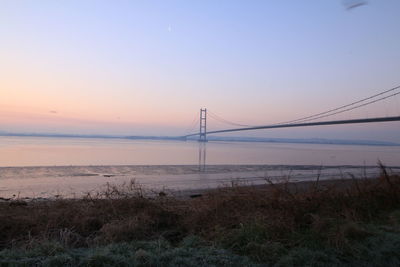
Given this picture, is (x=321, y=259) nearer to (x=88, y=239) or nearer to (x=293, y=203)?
(x=293, y=203)

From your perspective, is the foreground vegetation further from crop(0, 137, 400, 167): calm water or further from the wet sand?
crop(0, 137, 400, 167): calm water

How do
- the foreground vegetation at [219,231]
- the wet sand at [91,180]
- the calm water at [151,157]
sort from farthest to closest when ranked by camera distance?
1. the calm water at [151,157]
2. the wet sand at [91,180]
3. the foreground vegetation at [219,231]

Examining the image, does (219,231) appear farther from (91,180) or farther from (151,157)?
(151,157)

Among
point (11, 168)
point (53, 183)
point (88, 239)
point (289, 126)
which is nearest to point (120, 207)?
point (88, 239)

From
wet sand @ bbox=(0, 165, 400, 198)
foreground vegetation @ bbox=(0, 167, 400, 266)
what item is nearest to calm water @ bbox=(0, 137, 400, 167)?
wet sand @ bbox=(0, 165, 400, 198)

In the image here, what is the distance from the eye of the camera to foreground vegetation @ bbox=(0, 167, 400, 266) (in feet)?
14.6

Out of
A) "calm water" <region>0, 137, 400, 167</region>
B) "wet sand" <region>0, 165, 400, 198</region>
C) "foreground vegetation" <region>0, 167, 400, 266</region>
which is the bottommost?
"wet sand" <region>0, 165, 400, 198</region>

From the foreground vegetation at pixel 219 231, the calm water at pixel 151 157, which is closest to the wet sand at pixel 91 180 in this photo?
the calm water at pixel 151 157

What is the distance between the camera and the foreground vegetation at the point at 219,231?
4.45m

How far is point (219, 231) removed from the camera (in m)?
5.46

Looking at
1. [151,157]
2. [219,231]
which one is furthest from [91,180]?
[151,157]

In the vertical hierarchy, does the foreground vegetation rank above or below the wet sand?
above

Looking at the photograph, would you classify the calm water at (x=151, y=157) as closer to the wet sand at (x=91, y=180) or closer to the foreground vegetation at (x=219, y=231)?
the wet sand at (x=91, y=180)

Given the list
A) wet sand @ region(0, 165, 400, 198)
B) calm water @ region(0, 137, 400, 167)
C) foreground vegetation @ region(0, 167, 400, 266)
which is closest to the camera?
foreground vegetation @ region(0, 167, 400, 266)
